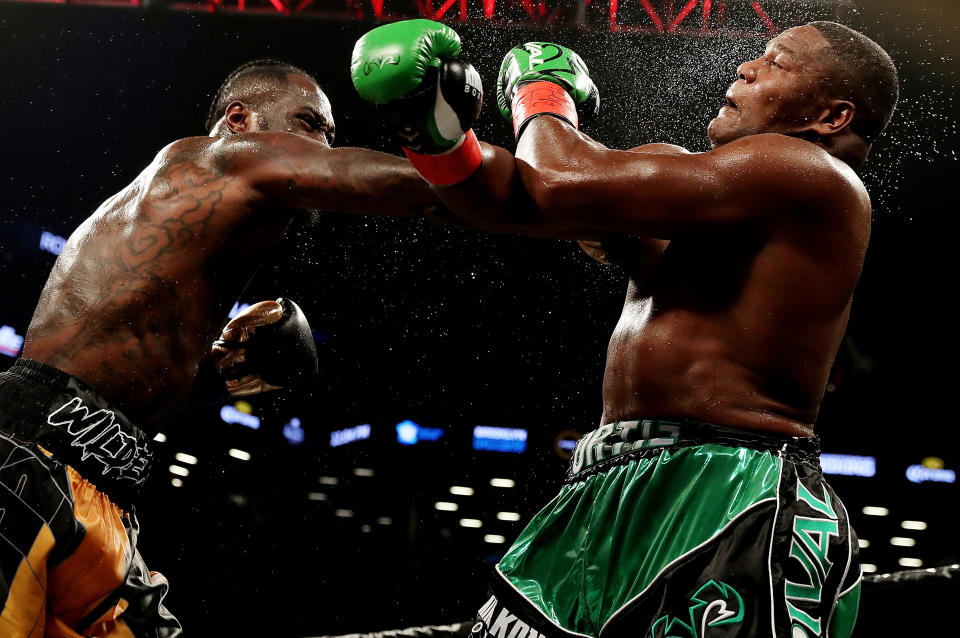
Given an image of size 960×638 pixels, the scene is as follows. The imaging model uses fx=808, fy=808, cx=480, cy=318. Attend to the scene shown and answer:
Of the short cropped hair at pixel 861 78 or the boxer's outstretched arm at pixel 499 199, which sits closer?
the boxer's outstretched arm at pixel 499 199

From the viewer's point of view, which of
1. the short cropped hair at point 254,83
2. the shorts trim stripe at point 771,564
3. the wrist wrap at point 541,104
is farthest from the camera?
the short cropped hair at point 254,83

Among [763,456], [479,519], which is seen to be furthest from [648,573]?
[479,519]

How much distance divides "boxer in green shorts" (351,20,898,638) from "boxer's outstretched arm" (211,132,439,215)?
31 cm

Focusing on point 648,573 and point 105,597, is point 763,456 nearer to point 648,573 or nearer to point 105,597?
point 648,573

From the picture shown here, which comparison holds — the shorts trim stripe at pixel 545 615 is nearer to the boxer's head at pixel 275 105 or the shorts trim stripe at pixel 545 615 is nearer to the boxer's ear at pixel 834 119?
the boxer's ear at pixel 834 119

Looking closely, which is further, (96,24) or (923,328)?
(923,328)

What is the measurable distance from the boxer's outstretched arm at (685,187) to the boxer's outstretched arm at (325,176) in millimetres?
418

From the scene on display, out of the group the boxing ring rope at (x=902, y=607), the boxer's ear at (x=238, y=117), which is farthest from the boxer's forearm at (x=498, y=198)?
the boxing ring rope at (x=902, y=607)

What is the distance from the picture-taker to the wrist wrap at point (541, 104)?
155cm

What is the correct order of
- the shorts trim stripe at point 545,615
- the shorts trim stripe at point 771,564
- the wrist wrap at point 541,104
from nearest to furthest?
the shorts trim stripe at point 771,564, the shorts trim stripe at point 545,615, the wrist wrap at point 541,104

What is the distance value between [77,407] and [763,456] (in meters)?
1.31

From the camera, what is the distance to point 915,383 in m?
8.03

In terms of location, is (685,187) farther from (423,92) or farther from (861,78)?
(861,78)

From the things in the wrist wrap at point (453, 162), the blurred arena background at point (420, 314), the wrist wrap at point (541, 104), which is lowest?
the blurred arena background at point (420, 314)
